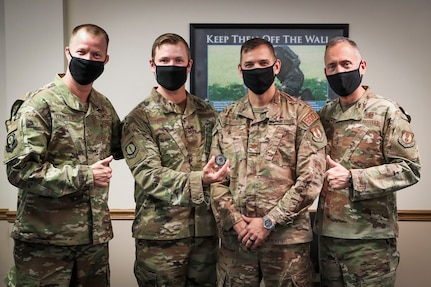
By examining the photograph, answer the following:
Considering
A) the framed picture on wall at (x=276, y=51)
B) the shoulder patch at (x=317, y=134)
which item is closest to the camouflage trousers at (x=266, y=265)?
the shoulder patch at (x=317, y=134)

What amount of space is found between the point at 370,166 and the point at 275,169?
510 mm

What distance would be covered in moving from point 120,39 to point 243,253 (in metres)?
2.07

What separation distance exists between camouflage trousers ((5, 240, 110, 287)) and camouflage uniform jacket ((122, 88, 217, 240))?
31 centimetres

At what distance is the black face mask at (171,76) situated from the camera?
2594 mm

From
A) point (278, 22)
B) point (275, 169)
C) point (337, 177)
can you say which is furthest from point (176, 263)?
point (278, 22)

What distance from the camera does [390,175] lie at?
7.88ft

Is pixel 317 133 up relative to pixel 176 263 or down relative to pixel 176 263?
up

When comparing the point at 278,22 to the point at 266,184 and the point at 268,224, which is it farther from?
the point at 268,224

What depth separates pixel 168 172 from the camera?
2.50 metres

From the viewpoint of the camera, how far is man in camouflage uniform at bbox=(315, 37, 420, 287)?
241cm

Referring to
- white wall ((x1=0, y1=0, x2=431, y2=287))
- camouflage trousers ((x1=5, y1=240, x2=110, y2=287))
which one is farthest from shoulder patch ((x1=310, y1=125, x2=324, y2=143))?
white wall ((x1=0, y1=0, x2=431, y2=287))

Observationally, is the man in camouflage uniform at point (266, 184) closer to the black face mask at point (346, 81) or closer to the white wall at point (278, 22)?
the black face mask at point (346, 81)

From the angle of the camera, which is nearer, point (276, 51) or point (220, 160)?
point (220, 160)

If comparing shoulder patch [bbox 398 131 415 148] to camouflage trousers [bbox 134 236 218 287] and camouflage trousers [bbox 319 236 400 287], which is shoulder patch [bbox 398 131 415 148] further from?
camouflage trousers [bbox 134 236 218 287]
